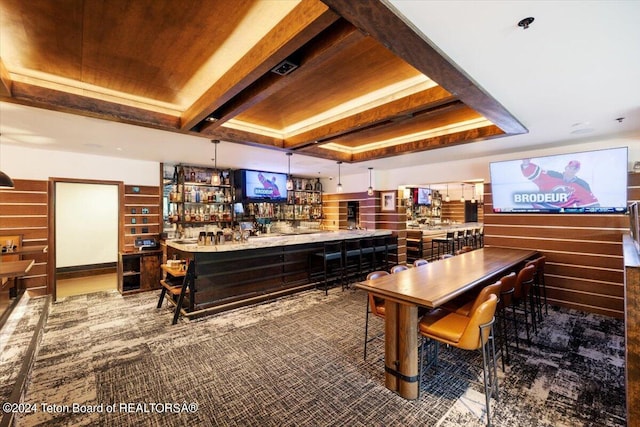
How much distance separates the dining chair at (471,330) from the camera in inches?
82.1

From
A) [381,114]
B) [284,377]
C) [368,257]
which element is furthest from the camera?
[368,257]

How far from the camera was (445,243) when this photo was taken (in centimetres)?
894

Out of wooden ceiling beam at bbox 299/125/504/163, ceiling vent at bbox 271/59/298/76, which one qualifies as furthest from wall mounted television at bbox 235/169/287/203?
ceiling vent at bbox 271/59/298/76

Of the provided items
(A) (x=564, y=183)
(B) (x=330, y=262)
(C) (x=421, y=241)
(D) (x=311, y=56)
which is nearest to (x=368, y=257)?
(B) (x=330, y=262)

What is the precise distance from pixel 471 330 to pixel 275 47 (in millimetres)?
2440

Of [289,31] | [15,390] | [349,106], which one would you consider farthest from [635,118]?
[15,390]

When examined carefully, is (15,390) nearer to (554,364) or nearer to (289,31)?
(289,31)

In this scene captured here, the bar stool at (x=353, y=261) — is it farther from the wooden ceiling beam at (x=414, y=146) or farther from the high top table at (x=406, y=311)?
the high top table at (x=406, y=311)

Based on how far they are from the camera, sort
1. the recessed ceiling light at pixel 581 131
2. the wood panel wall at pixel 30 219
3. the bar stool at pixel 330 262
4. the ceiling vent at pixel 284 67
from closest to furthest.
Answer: the ceiling vent at pixel 284 67
the recessed ceiling light at pixel 581 131
the wood panel wall at pixel 30 219
the bar stool at pixel 330 262

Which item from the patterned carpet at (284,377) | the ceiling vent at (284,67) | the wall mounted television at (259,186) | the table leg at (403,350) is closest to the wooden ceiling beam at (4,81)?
the ceiling vent at (284,67)

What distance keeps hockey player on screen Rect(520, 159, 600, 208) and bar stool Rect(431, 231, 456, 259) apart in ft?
12.4

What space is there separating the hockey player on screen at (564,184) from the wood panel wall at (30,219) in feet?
26.4

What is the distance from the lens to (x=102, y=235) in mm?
7137

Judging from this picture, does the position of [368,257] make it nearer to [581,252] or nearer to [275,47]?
[581,252]
